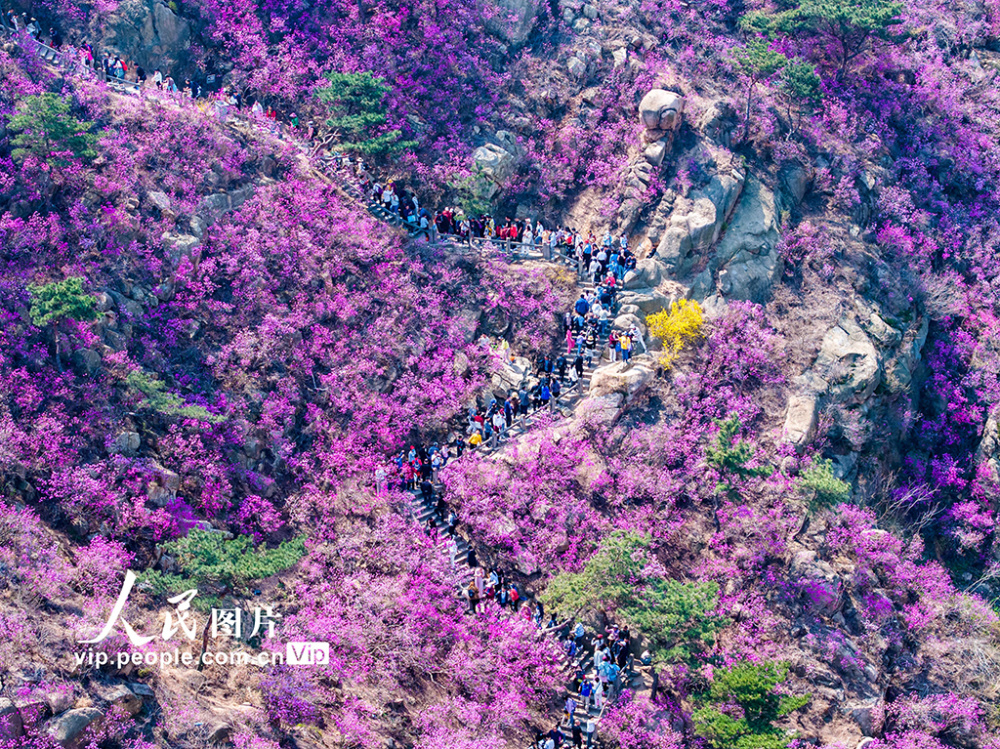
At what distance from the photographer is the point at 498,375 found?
1715 inches

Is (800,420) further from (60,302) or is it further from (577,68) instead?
(60,302)

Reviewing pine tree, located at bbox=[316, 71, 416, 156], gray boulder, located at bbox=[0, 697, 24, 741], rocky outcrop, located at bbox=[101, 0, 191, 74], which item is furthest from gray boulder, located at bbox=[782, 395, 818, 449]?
rocky outcrop, located at bbox=[101, 0, 191, 74]

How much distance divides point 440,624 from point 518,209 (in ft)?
76.3

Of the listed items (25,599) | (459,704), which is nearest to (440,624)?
(459,704)

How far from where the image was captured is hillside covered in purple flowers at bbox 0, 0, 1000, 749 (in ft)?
A: 110

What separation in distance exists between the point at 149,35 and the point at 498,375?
24885mm

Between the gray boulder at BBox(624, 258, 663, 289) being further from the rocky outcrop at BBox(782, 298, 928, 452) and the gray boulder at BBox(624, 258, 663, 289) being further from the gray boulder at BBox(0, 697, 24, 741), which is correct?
the gray boulder at BBox(0, 697, 24, 741)

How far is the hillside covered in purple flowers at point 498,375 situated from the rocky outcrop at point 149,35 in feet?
0.64

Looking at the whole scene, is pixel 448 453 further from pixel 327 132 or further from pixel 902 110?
pixel 902 110

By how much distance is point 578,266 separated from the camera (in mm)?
47062

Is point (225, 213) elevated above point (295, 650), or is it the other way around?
point (225, 213)

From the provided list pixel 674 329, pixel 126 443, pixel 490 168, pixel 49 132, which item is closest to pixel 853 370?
pixel 674 329

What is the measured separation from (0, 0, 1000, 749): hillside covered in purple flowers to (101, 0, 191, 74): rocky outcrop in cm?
19

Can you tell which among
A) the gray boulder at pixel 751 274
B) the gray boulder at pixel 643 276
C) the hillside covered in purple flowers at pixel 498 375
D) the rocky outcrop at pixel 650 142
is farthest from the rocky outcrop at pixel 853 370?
the rocky outcrop at pixel 650 142
